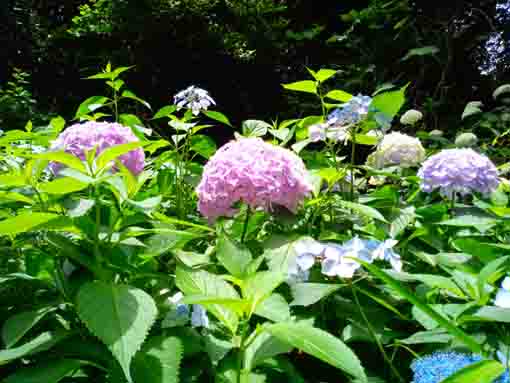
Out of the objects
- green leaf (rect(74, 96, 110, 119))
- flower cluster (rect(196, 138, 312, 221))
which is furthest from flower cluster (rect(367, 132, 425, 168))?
green leaf (rect(74, 96, 110, 119))

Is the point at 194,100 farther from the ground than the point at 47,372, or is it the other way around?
the point at 194,100

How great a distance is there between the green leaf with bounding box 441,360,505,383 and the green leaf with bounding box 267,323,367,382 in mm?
82

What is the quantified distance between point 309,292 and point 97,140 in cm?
63

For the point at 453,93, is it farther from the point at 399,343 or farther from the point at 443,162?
the point at 399,343

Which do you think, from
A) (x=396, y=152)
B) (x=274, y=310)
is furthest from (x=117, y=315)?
(x=396, y=152)

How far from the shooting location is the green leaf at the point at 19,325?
0.61 m

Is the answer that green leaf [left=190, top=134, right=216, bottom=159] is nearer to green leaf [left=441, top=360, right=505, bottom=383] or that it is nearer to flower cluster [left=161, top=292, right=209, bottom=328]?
flower cluster [left=161, top=292, right=209, bottom=328]

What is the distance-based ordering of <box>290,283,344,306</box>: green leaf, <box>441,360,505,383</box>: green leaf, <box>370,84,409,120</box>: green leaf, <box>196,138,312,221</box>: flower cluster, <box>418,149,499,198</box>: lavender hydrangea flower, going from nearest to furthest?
<box>441,360,505,383</box>: green leaf
<box>290,283,344,306</box>: green leaf
<box>196,138,312,221</box>: flower cluster
<box>370,84,409,120</box>: green leaf
<box>418,149,499,198</box>: lavender hydrangea flower

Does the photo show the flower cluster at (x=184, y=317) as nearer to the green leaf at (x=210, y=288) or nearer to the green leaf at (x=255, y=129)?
the green leaf at (x=210, y=288)

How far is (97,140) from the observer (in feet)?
3.67

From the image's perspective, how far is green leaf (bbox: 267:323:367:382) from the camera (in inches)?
19.0

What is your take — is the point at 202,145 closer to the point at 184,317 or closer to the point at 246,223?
the point at 246,223

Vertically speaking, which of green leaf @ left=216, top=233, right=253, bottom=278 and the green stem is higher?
green leaf @ left=216, top=233, right=253, bottom=278

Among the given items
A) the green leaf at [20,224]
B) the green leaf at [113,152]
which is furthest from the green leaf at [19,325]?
the green leaf at [113,152]
